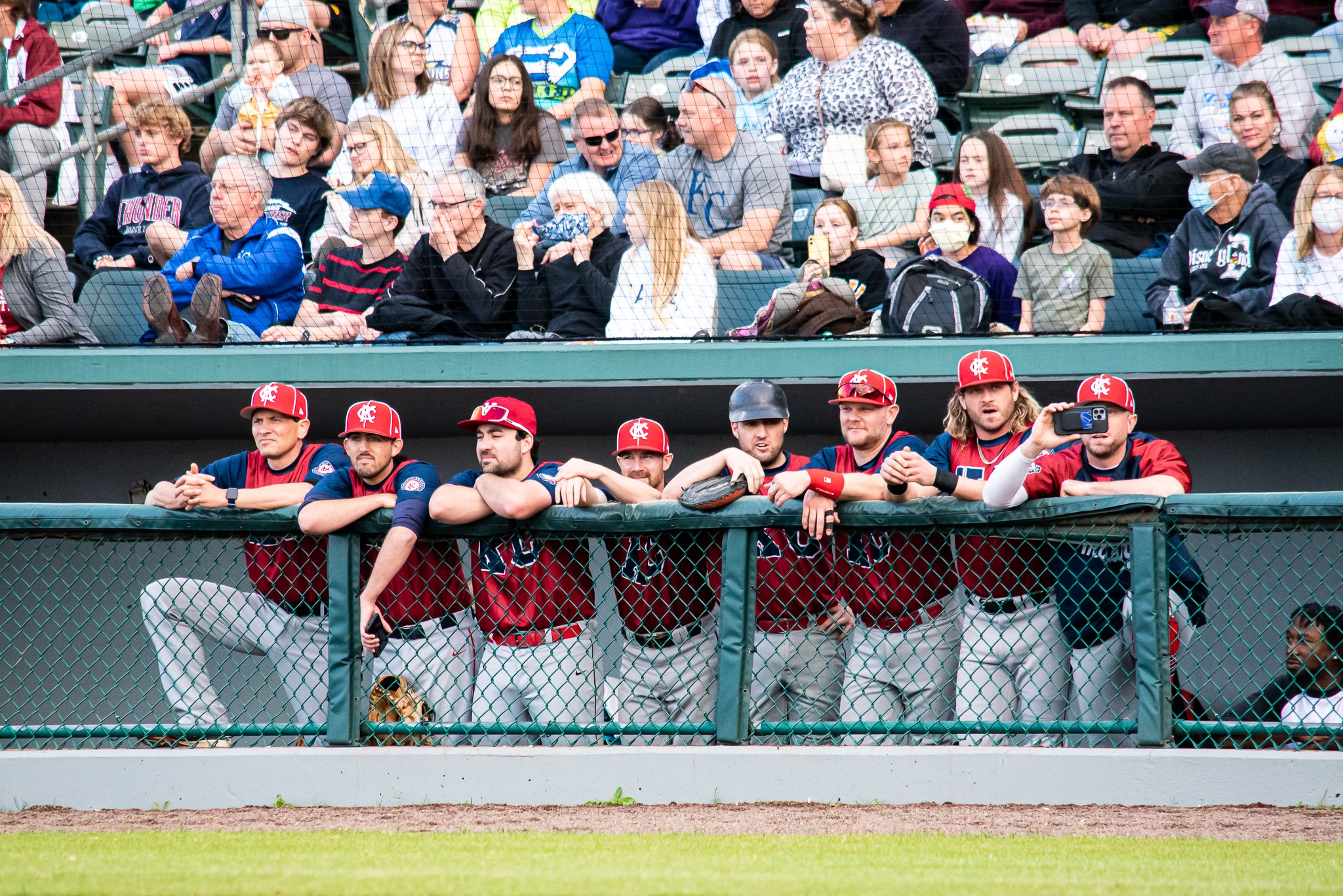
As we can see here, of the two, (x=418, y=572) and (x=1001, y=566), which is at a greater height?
(x=1001, y=566)

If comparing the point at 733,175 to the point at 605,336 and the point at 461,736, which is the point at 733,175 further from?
the point at 461,736

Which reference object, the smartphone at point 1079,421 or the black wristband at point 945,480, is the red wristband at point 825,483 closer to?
→ the black wristband at point 945,480

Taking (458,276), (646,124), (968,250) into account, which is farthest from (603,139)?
(968,250)

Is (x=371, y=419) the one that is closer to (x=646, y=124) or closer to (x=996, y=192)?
(x=646, y=124)

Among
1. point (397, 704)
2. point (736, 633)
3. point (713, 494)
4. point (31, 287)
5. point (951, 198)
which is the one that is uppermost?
point (951, 198)

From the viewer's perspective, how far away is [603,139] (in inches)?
265

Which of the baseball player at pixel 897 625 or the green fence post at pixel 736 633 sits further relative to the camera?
the baseball player at pixel 897 625

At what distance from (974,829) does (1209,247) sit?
369 centimetres

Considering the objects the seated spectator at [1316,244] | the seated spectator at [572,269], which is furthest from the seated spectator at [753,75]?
the seated spectator at [1316,244]

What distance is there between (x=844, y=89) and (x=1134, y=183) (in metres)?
1.62

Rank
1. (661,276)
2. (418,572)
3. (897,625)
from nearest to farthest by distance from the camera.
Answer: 1. (897,625)
2. (418,572)
3. (661,276)

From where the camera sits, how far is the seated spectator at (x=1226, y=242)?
231 inches

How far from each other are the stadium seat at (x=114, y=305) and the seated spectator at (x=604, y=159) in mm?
2045

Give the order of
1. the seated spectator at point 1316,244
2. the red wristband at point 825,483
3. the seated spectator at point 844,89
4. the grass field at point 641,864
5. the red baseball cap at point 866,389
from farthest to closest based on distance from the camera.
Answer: the seated spectator at point 844,89 → the seated spectator at point 1316,244 → the red baseball cap at point 866,389 → the red wristband at point 825,483 → the grass field at point 641,864
